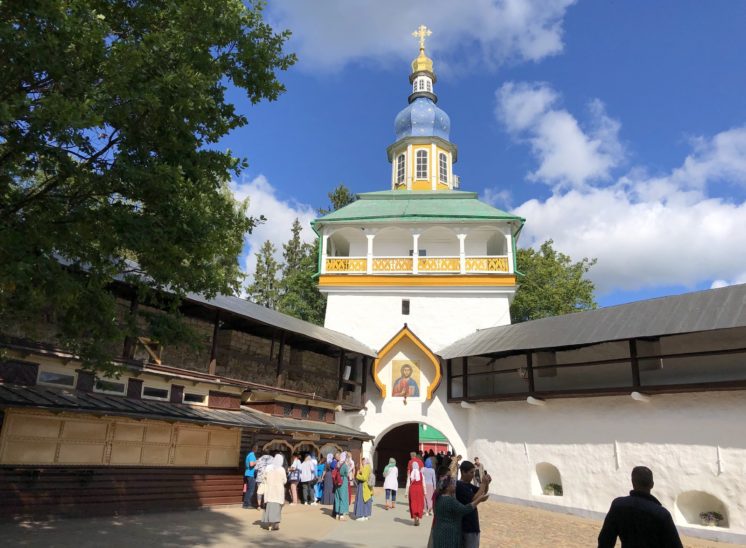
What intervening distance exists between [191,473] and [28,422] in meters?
3.84

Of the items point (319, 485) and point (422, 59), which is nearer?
point (319, 485)

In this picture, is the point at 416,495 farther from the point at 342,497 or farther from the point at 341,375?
the point at 341,375

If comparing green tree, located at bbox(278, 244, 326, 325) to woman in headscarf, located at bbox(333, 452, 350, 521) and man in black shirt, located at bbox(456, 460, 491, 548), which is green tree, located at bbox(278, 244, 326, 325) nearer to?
woman in headscarf, located at bbox(333, 452, 350, 521)

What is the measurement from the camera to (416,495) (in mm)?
12094

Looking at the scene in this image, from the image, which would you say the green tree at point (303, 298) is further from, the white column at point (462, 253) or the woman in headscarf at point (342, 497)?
the woman in headscarf at point (342, 497)

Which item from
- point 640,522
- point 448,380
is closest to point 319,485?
point 448,380

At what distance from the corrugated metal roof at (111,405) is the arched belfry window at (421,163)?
17.5 m

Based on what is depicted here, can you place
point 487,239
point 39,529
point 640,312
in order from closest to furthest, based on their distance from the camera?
point 39,529 → point 640,312 → point 487,239

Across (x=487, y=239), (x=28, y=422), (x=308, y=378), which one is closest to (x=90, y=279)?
(x=28, y=422)

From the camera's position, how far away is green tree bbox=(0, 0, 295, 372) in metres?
5.50

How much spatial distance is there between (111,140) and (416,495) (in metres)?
9.32

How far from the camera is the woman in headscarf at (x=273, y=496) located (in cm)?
1034

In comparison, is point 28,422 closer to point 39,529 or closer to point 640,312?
point 39,529

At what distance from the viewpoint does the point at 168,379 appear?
1260cm
